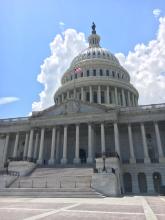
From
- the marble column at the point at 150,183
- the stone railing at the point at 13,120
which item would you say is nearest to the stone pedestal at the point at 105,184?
the marble column at the point at 150,183

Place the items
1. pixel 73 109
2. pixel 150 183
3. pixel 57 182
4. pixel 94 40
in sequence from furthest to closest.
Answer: pixel 94 40
pixel 73 109
pixel 150 183
pixel 57 182

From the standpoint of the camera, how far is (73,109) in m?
52.2

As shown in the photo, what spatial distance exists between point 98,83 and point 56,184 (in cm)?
4241

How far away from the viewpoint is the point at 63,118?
170 ft

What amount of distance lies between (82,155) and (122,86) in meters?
27.8

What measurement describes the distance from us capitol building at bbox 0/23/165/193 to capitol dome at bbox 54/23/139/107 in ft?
43.0

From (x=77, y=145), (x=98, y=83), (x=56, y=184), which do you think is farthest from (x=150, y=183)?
(x=98, y=83)

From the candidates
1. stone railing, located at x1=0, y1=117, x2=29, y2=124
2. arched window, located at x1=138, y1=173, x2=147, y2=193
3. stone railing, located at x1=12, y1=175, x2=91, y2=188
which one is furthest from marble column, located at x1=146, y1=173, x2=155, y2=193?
stone railing, located at x1=0, y1=117, x2=29, y2=124

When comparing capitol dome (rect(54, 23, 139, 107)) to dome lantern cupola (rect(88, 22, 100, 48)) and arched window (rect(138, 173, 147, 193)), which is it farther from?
arched window (rect(138, 173, 147, 193))

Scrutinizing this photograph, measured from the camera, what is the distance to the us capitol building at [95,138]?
44.7m

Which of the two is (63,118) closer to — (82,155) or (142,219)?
(82,155)

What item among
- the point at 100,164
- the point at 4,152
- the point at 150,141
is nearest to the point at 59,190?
the point at 100,164

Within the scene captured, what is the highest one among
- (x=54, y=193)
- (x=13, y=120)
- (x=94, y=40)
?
(x=94, y=40)

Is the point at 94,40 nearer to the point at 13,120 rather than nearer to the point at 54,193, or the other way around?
the point at 13,120
